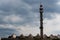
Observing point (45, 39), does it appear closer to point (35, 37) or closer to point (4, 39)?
point (35, 37)

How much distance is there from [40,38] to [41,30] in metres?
7.50

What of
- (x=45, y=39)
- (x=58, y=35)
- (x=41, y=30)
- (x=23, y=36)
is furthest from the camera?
(x=58, y=35)

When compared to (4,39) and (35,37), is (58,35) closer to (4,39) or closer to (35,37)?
(35,37)

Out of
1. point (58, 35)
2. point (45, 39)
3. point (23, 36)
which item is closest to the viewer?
point (45, 39)

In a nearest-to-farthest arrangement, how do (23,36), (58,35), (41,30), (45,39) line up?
(41,30)
(45,39)
(23,36)
(58,35)

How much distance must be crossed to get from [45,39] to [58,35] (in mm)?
25578

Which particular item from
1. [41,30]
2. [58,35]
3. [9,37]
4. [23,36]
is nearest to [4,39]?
[9,37]

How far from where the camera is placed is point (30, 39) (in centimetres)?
12100

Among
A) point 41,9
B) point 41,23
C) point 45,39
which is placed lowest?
point 45,39

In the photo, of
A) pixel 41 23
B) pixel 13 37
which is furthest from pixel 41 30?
pixel 13 37

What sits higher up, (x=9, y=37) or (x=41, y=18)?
(x=41, y=18)

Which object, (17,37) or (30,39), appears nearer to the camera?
(30,39)

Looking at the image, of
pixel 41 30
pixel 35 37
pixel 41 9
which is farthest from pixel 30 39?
pixel 41 9

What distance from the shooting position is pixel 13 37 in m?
128
